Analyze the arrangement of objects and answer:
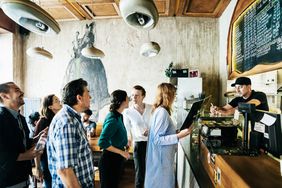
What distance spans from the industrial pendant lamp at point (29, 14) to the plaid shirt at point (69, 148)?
554 mm

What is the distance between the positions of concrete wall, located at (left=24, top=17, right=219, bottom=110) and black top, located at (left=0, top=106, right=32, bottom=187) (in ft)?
10.9

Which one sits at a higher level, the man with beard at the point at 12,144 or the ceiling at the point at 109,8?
the ceiling at the point at 109,8

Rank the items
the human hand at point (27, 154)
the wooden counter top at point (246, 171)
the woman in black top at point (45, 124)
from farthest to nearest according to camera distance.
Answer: the woman in black top at point (45, 124), the human hand at point (27, 154), the wooden counter top at point (246, 171)

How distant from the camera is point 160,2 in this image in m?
4.26

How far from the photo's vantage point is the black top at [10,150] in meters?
1.86

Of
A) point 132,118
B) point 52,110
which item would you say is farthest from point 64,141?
point 132,118

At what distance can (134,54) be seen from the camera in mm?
5160

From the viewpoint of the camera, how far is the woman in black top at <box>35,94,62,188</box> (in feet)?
7.97

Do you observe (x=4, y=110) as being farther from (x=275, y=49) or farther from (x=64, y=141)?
(x=275, y=49)

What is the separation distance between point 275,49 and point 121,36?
3.51 metres

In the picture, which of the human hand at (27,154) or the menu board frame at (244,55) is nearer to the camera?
the human hand at (27,154)

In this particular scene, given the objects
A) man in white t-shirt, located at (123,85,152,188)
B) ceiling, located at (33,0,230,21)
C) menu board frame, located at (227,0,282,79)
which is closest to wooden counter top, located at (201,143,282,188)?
menu board frame, located at (227,0,282,79)

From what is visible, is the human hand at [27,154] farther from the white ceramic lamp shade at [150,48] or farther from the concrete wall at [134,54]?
the concrete wall at [134,54]

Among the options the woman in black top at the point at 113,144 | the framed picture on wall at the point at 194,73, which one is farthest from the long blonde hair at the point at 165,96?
the framed picture on wall at the point at 194,73
